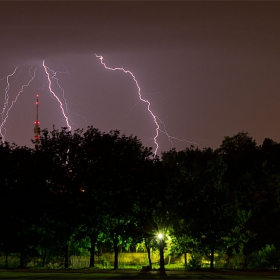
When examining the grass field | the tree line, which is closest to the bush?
the tree line

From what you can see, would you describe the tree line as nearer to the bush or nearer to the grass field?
the bush

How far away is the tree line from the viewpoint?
4216 cm

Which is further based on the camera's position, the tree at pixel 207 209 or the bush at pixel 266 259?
the bush at pixel 266 259

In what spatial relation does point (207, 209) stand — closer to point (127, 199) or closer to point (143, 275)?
point (127, 199)

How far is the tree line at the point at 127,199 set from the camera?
4216 centimetres

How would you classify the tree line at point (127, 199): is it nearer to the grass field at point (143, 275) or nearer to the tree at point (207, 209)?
the tree at point (207, 209)

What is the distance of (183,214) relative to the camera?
137 ft

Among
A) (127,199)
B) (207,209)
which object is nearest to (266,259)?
(207,209)

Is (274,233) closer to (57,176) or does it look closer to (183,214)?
(183,214)

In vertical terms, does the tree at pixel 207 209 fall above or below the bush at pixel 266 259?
above

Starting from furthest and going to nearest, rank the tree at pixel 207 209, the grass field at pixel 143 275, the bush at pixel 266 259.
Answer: the bush at pixel 266 259
the tree at pixel 207 209
the grass field at pixel 143 275

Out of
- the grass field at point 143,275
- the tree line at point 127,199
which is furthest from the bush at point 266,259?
the grass field at point 143,275

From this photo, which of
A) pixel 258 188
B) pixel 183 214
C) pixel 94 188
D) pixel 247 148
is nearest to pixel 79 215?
pixel 94 188

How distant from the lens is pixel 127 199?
45.1 m
